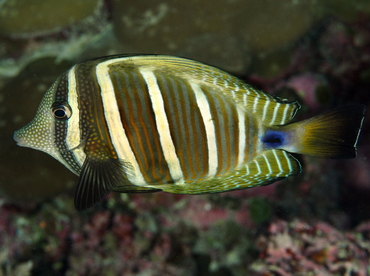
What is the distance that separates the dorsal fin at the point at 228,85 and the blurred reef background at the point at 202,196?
179 cm

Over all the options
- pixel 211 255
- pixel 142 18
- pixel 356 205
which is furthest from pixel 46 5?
pixel 356 205

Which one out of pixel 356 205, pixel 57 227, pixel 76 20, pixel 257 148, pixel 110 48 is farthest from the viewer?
pixel 356 205

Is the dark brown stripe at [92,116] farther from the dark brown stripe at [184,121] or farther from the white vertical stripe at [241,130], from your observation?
the white vertical stripe at [241,130]

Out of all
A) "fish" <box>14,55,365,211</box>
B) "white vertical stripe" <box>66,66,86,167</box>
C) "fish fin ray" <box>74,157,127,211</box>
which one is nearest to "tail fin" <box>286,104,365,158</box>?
"fish" <box>14,55,365,211</box>

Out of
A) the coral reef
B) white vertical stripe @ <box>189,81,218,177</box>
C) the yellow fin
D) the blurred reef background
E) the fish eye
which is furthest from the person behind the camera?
the blurred reef background

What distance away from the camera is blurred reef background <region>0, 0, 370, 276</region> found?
134 inches

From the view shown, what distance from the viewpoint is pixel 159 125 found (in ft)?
5.92

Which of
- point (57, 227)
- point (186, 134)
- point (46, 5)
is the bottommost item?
point (57, 227)

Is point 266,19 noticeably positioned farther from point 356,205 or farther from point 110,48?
point 356,205

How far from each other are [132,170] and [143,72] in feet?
1.99

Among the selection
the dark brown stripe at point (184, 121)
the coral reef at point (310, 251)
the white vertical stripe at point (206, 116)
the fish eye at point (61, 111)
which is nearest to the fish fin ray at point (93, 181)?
the fish eye at point (61, 111)

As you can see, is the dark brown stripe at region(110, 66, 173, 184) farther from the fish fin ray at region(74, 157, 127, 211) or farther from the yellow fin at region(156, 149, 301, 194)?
the yellow fin at region(156, 149, 301, 194)

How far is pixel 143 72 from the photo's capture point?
5.94ft

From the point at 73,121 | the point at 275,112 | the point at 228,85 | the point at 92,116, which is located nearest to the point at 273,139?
the point at 275,112
